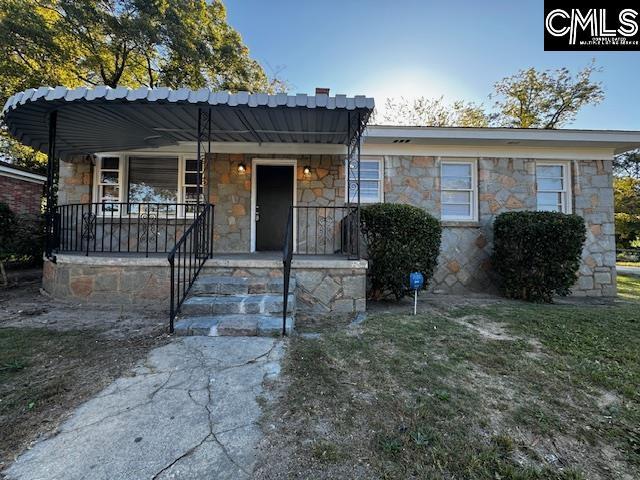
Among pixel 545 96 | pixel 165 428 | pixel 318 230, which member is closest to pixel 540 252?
pixel 318 230

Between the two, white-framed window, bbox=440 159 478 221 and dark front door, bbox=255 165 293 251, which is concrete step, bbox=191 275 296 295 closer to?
dark front door, bbox=255 165 293 251

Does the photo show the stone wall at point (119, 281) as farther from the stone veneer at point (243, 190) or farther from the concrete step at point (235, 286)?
the stone veneer at point (243, 190)

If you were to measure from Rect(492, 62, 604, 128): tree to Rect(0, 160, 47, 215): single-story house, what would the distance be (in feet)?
67.5

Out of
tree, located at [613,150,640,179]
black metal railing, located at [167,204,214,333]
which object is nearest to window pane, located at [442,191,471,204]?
black metal railing, located at [167,204,214,333]

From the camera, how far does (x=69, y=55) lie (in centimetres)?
796

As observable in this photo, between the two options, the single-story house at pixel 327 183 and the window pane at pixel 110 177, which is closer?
the single-story house at pixel 327 183

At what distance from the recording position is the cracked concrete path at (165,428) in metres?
1.35

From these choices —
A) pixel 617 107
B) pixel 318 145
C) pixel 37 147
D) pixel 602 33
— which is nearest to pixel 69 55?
pixel 37 147

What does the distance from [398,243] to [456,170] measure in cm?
284

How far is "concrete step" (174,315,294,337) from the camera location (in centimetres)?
302

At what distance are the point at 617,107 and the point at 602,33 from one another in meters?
10.8

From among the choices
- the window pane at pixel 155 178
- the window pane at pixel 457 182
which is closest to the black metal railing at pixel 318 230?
the window pane at pixel 457 182

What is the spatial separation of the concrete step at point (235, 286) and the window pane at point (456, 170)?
4.24 m

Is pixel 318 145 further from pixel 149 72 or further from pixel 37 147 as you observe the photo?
pixel 149 72
